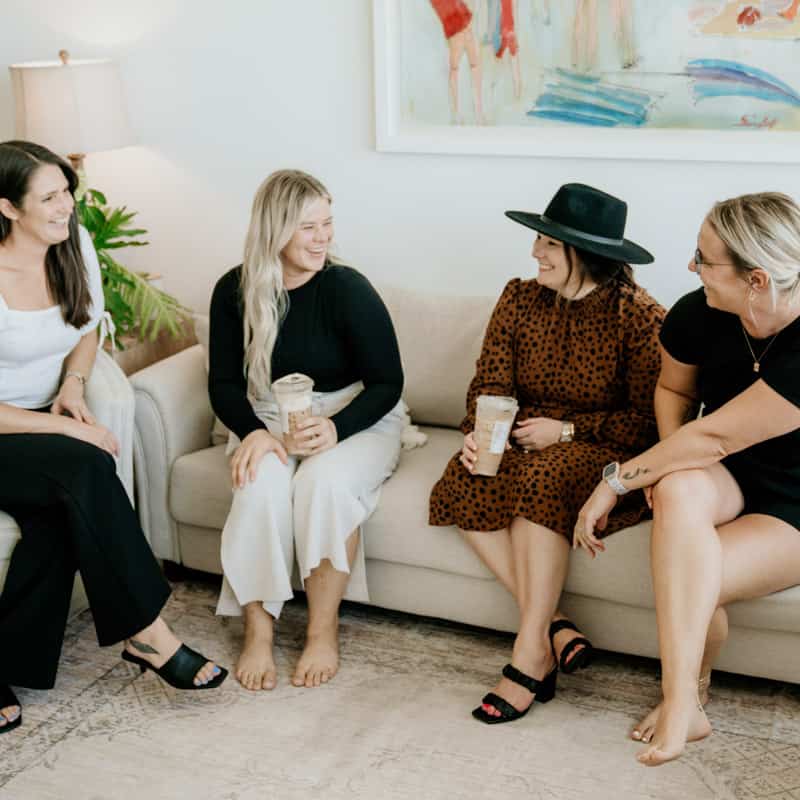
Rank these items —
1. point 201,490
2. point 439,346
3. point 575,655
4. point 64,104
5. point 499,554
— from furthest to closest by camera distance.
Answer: point 64,104 < point 439,346 < point 201,490 < point 499,554 < point 575,655

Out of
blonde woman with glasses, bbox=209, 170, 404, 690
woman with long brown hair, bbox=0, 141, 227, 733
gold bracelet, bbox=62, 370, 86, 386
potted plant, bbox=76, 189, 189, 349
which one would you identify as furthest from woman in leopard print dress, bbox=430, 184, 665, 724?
potted plant, bbox=76, 189, 189, 349

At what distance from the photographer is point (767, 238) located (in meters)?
1.96

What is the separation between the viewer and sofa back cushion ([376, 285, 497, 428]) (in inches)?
111

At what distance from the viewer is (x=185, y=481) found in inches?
106

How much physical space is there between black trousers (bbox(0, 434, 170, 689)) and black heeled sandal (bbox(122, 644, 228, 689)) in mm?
106

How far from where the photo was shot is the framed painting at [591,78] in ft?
Result: 8.55

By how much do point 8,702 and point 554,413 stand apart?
1438 mm

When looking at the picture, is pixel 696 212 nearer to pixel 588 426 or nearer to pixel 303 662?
pixel 588 426

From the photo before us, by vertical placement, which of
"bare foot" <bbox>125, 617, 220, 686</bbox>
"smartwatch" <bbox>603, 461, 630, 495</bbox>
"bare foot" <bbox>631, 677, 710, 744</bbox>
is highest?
"smartwatch" <bbox>603, 461, 630, 495</bbox>

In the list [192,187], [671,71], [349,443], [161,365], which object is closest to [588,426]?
[349,443]

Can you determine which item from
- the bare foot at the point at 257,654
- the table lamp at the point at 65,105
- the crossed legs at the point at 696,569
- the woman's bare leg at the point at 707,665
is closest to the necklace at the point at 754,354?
the crossed legs at the point at 696,569

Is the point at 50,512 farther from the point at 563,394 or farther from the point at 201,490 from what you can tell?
the point at 563,394
